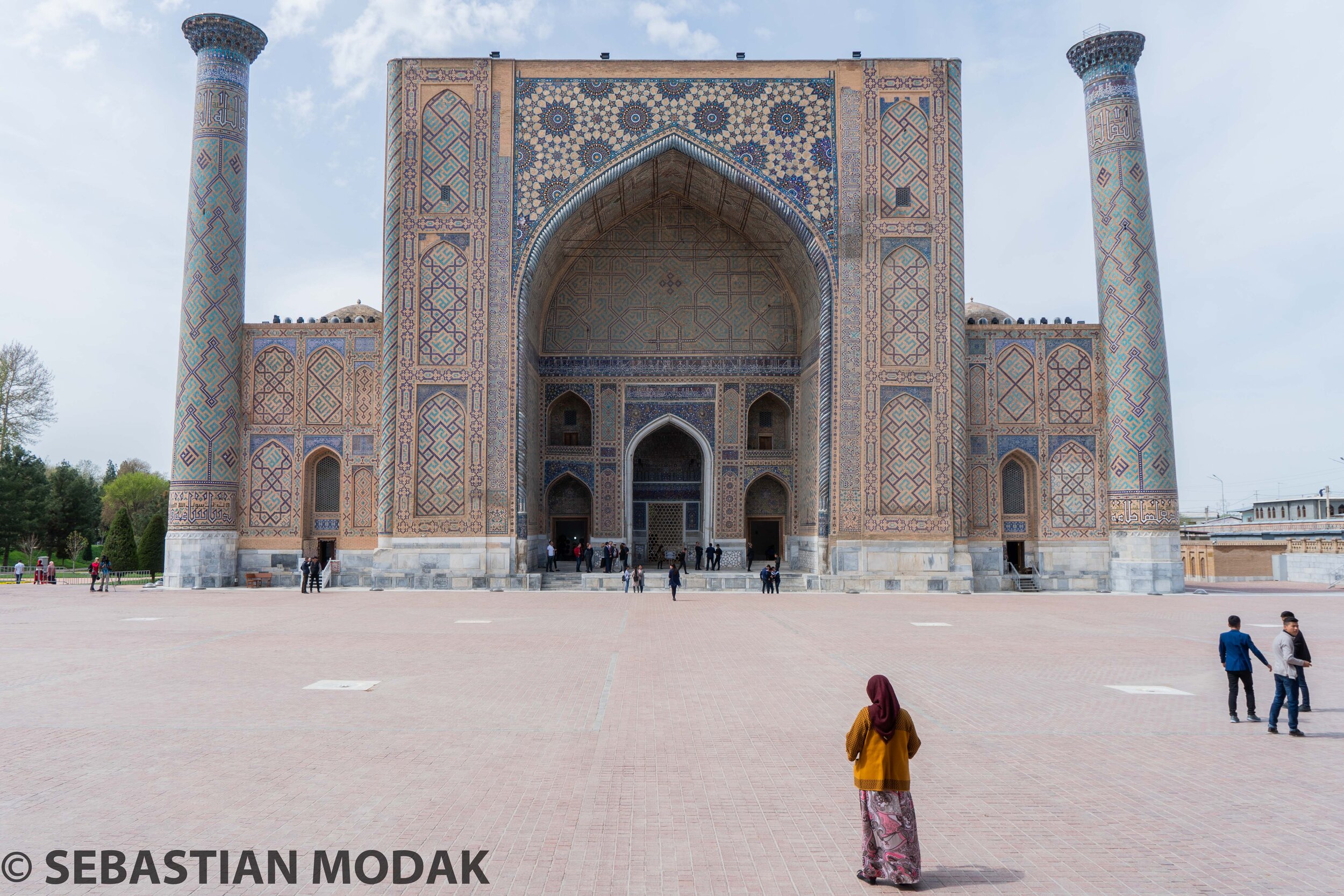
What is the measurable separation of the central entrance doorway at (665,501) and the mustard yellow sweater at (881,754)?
1871 centimetres

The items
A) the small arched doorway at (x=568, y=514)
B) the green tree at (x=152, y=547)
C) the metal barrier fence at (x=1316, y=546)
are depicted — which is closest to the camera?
the small arched doorway at (x=568, y=514)

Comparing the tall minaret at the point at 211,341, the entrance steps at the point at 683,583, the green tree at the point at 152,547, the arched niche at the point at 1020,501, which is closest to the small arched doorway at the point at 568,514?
the entrance steps at the point at 683,583

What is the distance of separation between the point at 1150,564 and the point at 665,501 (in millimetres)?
10437

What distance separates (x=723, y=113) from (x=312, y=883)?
59.7 feet

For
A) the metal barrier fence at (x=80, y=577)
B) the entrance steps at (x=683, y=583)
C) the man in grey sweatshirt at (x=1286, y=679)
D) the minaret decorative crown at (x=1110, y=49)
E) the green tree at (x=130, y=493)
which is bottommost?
the metal barrier fence at (x=80, y=577)

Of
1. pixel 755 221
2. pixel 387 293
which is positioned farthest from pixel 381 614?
pixel 755 221

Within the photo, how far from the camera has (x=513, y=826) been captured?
362 centimetres

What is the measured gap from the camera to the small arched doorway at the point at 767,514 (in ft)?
71.2

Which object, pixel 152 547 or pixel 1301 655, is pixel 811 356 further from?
pixel 152 547

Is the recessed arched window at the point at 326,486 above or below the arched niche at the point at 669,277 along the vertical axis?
below

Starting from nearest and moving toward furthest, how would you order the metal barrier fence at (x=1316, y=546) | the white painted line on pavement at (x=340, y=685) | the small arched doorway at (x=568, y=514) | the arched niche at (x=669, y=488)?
the white painted line on pavement at (x=340, y=685)
the small arched doorway at (x=568, y=514)
the arched niche at (x=669, y=488)
the metal barrier fence at (x=1316, y=546)

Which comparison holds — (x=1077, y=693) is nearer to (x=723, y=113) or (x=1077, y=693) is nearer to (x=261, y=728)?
(x=261, y=728)

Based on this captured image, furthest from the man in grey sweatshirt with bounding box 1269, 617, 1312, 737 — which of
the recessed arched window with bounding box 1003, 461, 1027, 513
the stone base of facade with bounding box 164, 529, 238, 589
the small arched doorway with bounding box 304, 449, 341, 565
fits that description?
the stone base of facade with bounding box 164, 529, 238, 589

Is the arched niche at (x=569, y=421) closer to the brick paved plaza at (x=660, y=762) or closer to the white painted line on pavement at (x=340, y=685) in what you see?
the brick paved plaza at (x=660, y=762)
